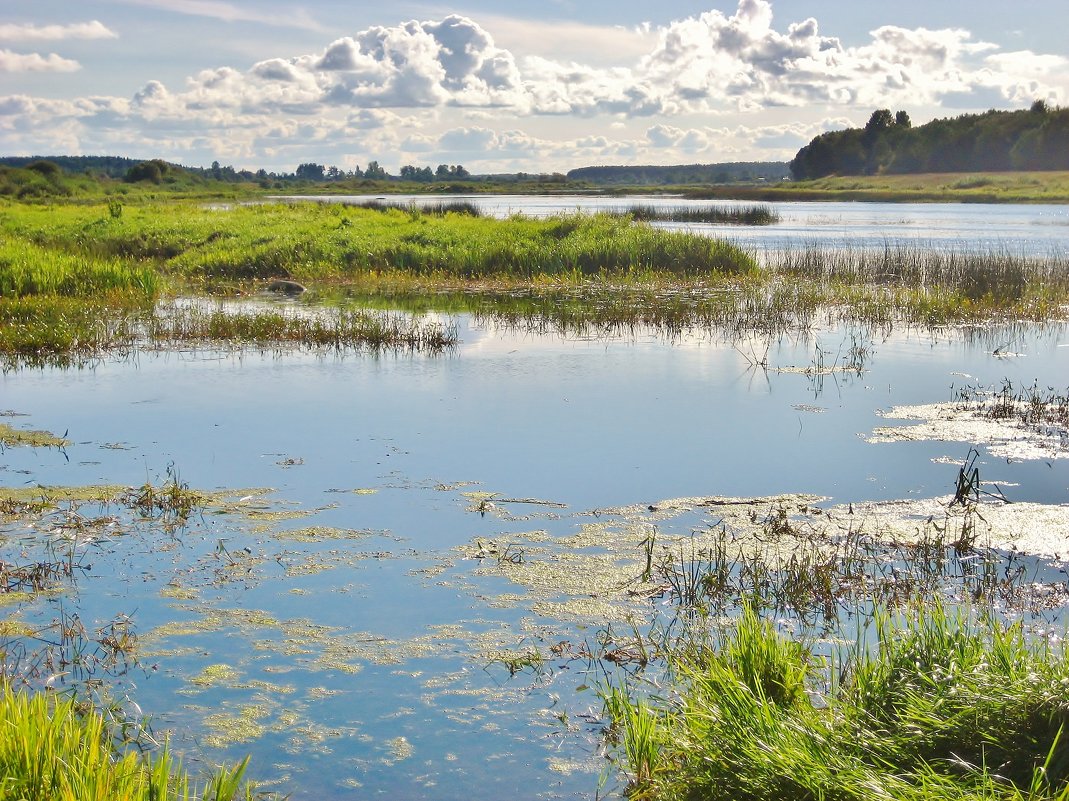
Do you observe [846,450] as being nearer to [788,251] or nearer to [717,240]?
[717,240]

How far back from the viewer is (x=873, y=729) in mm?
4273

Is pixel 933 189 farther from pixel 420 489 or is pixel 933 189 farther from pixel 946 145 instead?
pixel 420 489

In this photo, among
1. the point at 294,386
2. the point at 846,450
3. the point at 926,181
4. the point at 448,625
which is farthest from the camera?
the point at 926,181

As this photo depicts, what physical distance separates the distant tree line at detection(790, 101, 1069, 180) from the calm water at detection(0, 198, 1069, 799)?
88.7 m

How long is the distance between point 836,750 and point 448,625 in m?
2.94

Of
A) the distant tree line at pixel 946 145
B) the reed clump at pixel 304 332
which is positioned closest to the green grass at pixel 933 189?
the distant tree line at pixel 946 145

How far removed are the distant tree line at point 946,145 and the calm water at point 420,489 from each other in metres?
88.7

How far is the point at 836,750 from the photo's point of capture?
391 centimetres

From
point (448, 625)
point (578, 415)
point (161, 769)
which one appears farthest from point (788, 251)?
point (161, 769)

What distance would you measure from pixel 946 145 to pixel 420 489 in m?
106

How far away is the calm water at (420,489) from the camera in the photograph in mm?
5109

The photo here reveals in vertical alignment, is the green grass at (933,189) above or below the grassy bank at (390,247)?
above

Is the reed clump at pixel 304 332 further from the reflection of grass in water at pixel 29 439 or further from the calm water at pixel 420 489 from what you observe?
the reflection of grass in water at pixel 29 439

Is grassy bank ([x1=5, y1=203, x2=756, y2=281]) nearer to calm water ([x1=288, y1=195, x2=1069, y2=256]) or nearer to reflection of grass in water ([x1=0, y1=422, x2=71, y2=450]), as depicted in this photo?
calm water ([x1=288, y1=195, x2=1069, y2=256])
